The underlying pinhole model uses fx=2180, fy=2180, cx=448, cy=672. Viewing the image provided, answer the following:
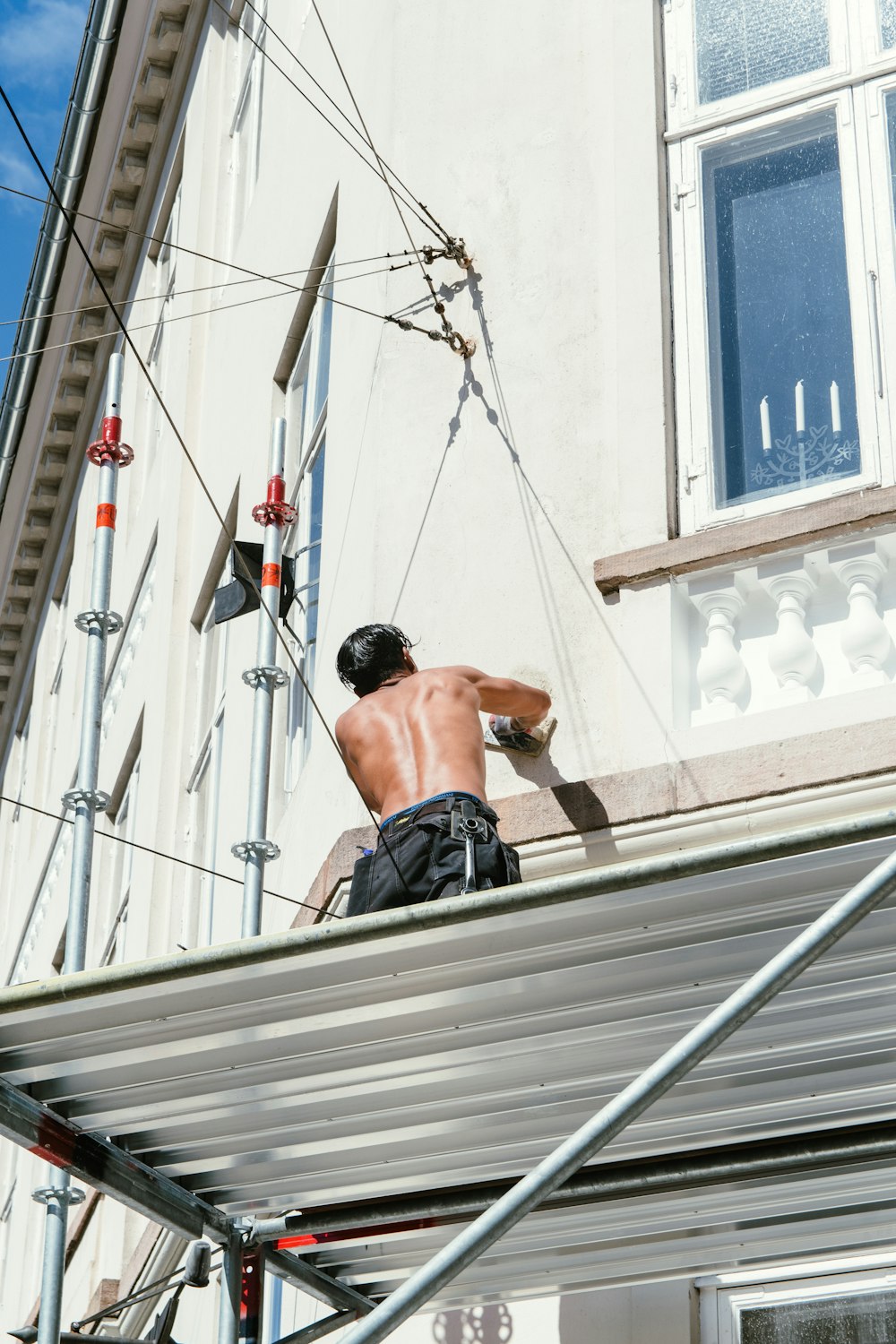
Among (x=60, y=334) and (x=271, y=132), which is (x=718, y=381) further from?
(x=60, y=334)

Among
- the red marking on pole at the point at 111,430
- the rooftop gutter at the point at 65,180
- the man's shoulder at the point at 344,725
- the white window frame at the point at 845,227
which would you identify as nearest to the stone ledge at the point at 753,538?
the white window frame at the point at 845,227

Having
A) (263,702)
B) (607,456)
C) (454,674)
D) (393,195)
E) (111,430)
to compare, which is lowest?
(454,674)

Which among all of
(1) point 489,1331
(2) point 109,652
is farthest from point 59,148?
(1) point 489,1331

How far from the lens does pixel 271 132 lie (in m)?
14.6

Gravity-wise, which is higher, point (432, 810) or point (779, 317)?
point (779, 317)

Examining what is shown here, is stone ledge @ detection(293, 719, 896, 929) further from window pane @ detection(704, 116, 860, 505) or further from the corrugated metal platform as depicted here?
the corrugated metal platform

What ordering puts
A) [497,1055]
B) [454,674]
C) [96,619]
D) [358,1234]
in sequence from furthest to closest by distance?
[96,619] → [454,674] → [358,1234] → [497,1055]

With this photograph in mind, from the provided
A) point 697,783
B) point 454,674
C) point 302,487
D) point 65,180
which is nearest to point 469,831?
point 454,674

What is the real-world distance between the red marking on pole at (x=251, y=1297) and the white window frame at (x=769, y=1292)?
A: 177cm

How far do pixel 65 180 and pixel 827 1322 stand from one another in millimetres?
16769

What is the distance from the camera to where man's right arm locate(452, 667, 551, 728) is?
25.5 feet

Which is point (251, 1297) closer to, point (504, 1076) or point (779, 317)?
point (504, 1076)

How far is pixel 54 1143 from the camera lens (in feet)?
20.0

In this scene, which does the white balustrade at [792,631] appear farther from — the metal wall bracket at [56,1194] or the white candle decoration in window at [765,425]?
the metal wall bracket at [56,1194]
